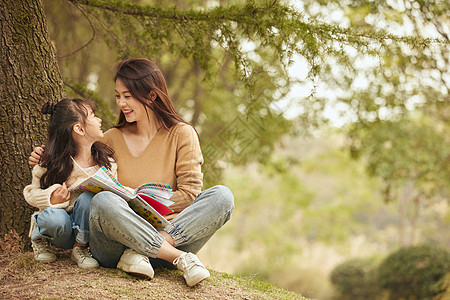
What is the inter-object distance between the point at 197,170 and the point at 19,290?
1.13m

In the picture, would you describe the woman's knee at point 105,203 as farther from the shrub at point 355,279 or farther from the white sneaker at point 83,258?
the shrub at point 355,279

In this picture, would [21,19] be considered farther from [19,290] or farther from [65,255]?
[19,290]

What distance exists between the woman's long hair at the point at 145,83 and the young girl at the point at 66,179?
0.97ft

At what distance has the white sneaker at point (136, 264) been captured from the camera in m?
2.51

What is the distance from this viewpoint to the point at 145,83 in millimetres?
2824

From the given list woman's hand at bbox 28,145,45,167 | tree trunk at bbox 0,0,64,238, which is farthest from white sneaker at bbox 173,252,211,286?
tree trunk at bbox 0,0,64,238

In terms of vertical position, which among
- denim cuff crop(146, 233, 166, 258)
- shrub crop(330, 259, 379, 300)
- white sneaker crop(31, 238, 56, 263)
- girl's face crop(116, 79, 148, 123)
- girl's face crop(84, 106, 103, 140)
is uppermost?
shrub crop(330, 259, 379, 300)

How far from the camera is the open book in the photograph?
2488 mm

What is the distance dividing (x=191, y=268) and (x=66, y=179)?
88 cm

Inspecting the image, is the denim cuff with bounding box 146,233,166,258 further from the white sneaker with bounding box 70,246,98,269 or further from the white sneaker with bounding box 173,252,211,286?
the white sneaker with bounding box 70,246,98,269

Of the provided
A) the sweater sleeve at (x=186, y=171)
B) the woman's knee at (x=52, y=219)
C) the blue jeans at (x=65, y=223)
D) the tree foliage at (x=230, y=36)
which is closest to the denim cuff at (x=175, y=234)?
the sweater sleeve at (x=186, y=171)

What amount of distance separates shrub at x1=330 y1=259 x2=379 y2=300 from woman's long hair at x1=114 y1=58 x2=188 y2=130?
9375 mm

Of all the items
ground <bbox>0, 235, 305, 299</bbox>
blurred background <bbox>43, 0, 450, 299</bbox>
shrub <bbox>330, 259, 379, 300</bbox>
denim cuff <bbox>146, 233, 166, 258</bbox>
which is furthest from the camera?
shrub <bbox>330, 259, 379, 300</bbox>

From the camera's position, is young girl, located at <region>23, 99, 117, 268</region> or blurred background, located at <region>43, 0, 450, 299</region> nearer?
young girl, located at <region>23, 99, 117, 268</region>
